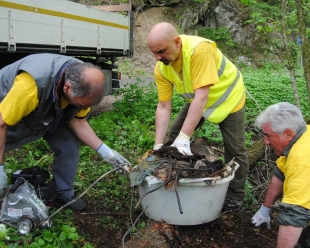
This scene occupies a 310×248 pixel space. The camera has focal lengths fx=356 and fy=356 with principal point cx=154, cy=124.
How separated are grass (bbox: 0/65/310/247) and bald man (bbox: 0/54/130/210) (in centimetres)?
38

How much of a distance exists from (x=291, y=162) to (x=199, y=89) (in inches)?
34.5

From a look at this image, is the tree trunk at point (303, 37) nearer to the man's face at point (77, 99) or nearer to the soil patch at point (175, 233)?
the soil patch at point (175, 233)

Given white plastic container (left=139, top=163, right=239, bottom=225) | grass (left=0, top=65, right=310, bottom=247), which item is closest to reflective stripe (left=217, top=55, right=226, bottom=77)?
white plastic container (left=139, top=163, right=239, bottom=225)

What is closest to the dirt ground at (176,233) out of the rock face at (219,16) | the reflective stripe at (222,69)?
the reflective stripe at (222,69)

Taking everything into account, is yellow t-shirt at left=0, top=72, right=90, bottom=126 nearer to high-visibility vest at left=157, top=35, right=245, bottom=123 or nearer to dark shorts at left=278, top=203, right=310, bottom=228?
high-visibility vest at left=157, top=35, right=245, bottom=123

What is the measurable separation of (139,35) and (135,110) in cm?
1136

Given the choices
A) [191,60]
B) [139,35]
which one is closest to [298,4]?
[191,60]

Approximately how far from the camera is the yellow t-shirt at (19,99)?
2.37 metres

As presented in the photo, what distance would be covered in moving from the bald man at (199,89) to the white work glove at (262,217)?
0.28 meters

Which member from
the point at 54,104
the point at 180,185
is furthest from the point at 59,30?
the point at 180,185

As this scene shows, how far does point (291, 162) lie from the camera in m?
2.25

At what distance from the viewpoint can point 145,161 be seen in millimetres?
2648

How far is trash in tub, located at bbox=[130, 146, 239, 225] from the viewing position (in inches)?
96.9

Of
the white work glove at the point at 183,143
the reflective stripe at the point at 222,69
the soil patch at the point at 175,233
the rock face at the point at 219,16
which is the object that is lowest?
the soil patch at the point at 175,233
